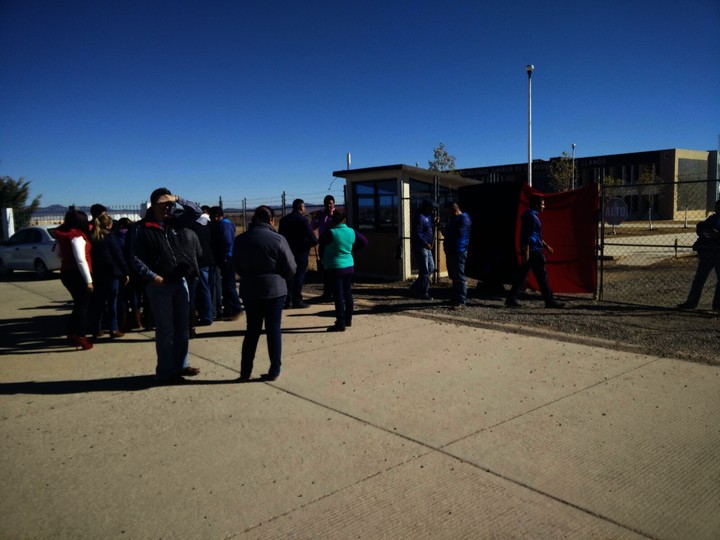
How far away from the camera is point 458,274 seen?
888cm

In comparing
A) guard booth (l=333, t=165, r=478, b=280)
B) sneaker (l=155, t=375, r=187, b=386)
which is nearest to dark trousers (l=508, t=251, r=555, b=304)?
guard booth (l=333, t=165, r=478, b=280)

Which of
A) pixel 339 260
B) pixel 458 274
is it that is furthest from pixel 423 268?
pixel 339 260

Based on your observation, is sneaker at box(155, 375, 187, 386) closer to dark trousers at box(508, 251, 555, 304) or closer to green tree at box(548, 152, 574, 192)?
dark trousers at box(508, 251, 555, 304)

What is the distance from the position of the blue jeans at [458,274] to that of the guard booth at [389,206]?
2.90 metres

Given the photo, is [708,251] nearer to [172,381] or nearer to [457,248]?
[457,248]

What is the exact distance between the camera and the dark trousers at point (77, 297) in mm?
6742

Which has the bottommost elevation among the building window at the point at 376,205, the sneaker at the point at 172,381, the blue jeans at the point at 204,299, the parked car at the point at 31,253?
the sneaker at the point at 172,381

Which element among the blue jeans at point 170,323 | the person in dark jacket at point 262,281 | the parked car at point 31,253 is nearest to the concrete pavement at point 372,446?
the blue jeans at point 170,323

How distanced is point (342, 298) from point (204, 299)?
2.31 meters

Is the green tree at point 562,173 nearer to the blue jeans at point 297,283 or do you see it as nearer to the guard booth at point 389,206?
the guard booth at point 389,206

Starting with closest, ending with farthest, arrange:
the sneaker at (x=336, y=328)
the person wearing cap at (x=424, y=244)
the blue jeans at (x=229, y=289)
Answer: the sneaker at (x=336, y=328) → the blue jeans at (x=229, y=289) → the person wearing cap at (x=424, y=244)

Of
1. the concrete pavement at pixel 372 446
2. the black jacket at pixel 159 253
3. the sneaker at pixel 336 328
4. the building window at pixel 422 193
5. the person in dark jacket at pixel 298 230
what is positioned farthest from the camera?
the building window at pixel 422 193

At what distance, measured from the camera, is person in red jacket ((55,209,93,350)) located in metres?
6.64

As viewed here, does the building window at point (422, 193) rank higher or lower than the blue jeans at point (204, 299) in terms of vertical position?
higher
